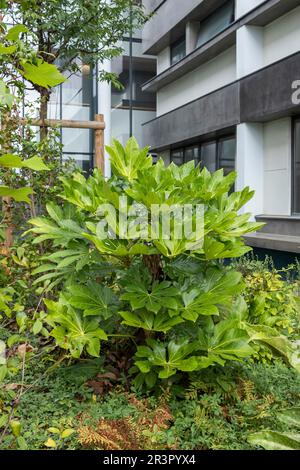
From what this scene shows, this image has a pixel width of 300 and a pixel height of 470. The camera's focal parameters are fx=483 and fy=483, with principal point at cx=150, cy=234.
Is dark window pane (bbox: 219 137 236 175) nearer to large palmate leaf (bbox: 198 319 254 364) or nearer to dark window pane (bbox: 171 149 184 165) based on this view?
dark window pane (bbox: 171 149 184 165)

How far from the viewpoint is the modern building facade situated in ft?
29.2

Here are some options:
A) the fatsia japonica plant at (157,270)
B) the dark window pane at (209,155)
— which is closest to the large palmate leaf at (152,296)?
the fatsia japonica plant at (157,270)

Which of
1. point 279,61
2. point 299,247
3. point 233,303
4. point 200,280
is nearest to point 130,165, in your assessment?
point 200,280

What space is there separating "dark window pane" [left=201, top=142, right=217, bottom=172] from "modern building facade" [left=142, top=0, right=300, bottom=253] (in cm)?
3

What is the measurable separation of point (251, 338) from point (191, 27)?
1203cm

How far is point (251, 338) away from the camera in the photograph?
2.59m

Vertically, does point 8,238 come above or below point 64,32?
below

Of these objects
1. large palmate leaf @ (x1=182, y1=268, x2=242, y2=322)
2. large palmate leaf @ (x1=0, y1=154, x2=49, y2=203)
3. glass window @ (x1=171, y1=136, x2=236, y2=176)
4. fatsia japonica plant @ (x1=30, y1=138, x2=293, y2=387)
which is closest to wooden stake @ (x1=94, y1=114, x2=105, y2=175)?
fatsia japonica plant @ (x1=30, y1=138, x2=293, y2=387)

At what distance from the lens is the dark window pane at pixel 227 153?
11.5 meters

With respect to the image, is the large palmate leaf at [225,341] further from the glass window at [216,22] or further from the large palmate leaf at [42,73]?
the glass window at [216,22]

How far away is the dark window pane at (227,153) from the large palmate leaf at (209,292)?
9105 millimetres

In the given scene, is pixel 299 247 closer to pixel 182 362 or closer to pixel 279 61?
pixel 279 61

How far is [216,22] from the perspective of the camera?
12.1m
